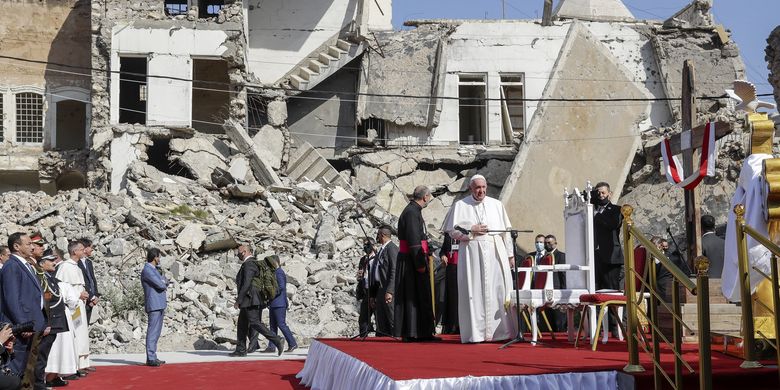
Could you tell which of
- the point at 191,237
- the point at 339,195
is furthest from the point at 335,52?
the point at 191,237

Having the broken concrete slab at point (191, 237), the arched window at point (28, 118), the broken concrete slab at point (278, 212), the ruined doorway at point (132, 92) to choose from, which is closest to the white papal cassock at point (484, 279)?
the broken concrete slab at point (191, 237)

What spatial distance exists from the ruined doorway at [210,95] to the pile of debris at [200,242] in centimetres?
485

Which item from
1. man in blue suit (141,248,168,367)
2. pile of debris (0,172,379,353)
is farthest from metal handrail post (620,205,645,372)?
pile of debris (0,172,379,353)

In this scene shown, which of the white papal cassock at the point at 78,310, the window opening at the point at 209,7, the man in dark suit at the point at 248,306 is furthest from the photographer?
the window opening at the point at 209,7

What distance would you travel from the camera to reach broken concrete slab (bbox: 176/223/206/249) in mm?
21812

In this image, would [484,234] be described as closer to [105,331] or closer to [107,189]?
[105,331]

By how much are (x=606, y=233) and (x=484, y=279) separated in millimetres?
1739

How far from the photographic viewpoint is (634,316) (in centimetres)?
650

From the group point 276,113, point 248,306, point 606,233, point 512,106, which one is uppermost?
point 512,106

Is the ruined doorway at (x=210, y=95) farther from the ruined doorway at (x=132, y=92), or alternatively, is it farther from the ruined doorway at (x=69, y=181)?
the ruined doorway at (x=69, y=181)

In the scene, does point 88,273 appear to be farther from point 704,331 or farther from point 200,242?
point 704,331

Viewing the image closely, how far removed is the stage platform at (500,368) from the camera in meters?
6.28

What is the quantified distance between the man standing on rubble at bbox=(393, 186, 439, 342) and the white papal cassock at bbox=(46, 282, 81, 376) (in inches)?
143

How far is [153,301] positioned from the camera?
12.9m
